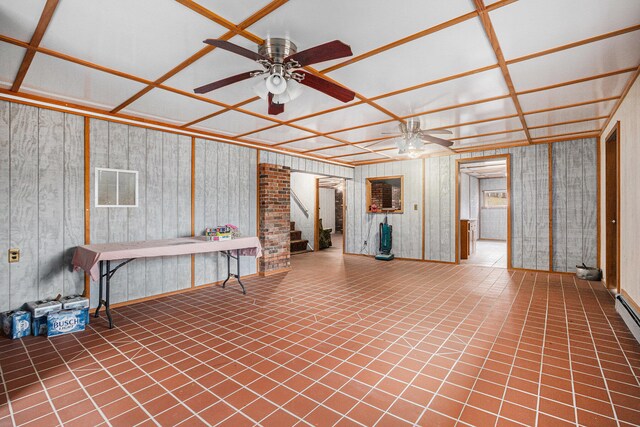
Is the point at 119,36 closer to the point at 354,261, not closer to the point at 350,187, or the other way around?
the point at 354,261

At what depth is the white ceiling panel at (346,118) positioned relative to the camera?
168 inches

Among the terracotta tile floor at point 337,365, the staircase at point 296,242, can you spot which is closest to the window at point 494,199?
the staircase at point 296,242

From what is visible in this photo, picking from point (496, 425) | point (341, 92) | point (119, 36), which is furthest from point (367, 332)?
point (119, 36)

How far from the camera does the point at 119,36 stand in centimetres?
247

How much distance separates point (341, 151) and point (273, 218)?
2317mm

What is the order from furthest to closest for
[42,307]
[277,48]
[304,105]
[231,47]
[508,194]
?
1. [508,194]
2. [304,105]
3. [42,307]
4. [277,48]
5. [231,47]

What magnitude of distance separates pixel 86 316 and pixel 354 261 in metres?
5.78

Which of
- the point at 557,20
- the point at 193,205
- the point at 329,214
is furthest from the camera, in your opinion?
the point at 329,214

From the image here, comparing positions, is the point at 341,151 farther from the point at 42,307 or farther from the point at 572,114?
the point at 42,307

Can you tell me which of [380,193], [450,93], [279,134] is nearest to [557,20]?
[450,93]

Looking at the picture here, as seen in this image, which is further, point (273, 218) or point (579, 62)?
point (273, 218)

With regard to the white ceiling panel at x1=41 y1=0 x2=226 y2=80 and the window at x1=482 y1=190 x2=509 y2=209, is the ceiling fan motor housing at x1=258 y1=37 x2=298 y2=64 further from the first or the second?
the window at x1=482 y1=190 x2=509 y2=209

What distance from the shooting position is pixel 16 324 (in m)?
3.28

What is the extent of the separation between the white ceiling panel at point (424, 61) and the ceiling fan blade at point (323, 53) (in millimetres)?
813
